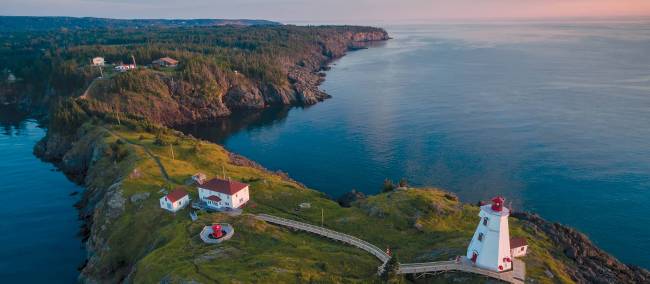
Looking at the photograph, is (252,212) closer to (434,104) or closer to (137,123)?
(137,123)

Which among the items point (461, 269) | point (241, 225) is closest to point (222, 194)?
point (241, 225)

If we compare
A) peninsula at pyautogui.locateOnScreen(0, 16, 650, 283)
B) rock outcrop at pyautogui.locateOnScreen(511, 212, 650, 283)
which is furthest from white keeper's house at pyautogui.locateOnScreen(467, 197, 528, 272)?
rock outcrop at pyautogui.locateOnScreen(511, 212, 650, 283)

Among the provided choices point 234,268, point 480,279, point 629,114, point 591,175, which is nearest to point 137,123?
point 234,268

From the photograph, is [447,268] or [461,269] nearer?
[461,269]

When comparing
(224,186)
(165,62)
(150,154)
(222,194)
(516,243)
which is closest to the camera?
(516,243)

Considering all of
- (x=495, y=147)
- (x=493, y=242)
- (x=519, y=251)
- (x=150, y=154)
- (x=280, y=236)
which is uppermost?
(x=493, y=242)

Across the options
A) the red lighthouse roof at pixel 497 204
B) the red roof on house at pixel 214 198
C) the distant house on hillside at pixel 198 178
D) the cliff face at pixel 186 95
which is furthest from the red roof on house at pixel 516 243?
the cliff face at pixel 186 95

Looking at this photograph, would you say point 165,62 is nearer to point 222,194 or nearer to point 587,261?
point 222,194
